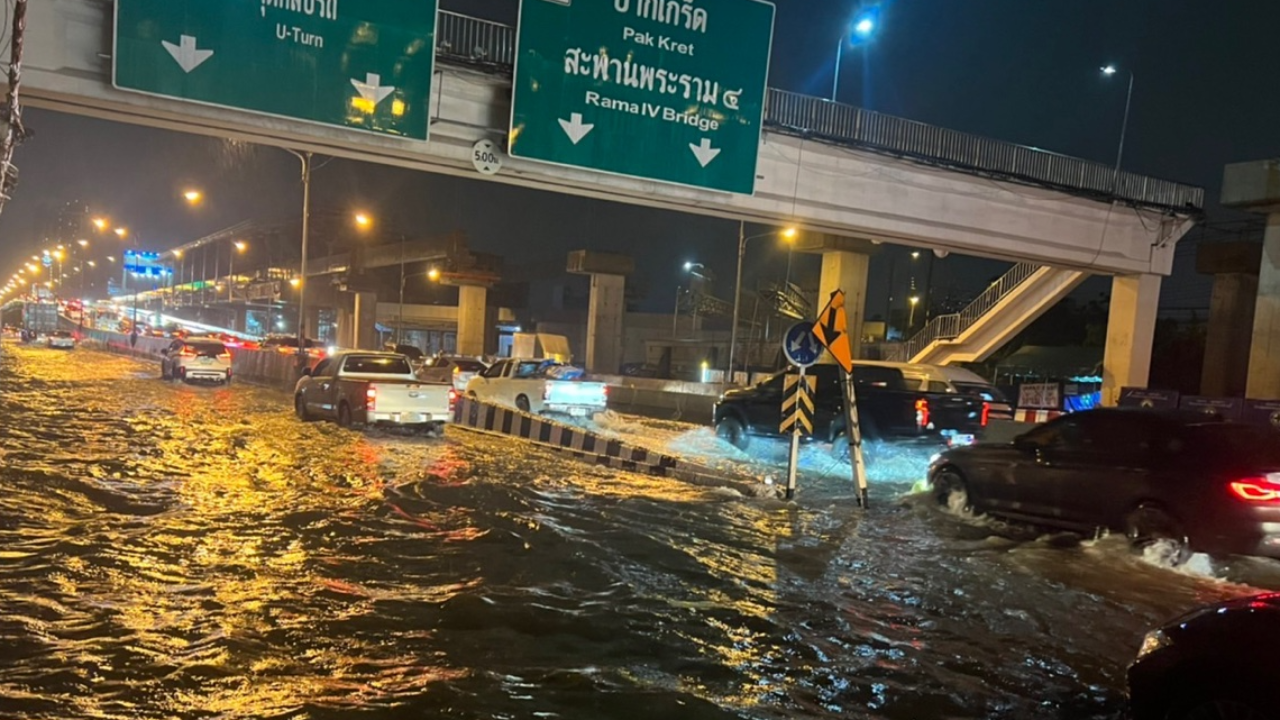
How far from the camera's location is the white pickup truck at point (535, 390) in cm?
2052

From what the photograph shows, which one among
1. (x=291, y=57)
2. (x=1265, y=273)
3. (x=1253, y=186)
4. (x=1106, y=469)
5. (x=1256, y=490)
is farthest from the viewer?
(x=1265, y=273)

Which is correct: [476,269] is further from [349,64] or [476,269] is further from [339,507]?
[339,507]

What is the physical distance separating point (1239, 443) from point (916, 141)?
1131 centimetres

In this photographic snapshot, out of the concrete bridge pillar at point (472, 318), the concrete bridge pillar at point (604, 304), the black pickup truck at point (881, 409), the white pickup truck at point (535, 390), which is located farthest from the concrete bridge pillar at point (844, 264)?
the concrete bridge pillar at point (472, 318)

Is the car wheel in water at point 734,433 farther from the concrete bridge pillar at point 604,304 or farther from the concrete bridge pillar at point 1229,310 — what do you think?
the concrete bridge pillar at point 604,304

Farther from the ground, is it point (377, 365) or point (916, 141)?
point (916, 141)

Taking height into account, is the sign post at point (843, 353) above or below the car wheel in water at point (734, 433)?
above

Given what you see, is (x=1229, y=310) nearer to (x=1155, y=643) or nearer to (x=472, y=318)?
(x=1155, y=643)

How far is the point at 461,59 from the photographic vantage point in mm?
13203

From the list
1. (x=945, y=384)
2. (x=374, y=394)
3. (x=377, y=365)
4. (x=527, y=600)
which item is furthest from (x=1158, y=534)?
(x=377, y=365)

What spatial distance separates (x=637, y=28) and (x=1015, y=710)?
1141 cm

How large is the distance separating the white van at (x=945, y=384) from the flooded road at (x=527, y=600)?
17.4ft

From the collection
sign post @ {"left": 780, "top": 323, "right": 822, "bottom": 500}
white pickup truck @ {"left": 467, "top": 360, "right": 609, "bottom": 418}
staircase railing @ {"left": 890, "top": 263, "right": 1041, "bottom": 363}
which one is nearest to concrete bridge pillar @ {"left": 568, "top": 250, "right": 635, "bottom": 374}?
staircase railing @ {"left": 890, "top": 263, "right": 1041, "bottom": 363}

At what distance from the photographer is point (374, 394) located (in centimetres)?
1603
